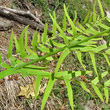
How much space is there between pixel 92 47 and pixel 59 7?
2.88m

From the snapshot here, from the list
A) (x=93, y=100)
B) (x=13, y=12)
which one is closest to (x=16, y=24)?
(x=13, y=12)

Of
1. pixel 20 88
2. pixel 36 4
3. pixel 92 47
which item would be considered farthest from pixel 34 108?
pixel 36 4

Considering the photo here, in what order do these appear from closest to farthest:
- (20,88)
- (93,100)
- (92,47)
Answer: (92,47) < (20,88) < (93,100)

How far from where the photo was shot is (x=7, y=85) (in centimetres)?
203

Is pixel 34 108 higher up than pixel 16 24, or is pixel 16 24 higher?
pixel 16 24

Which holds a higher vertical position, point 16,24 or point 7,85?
point 16,24

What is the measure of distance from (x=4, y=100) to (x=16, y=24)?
1.27 meters

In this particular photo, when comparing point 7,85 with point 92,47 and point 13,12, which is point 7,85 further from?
point 92,47

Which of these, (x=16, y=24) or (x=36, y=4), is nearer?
(x=16, y=24)

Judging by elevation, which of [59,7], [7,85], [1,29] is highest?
[59,7]

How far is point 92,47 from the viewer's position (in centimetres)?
90

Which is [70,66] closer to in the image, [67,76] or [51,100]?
[51,100]

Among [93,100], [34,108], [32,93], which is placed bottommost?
[93,100]

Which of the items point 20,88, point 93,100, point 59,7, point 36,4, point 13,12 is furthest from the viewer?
point 59,7
